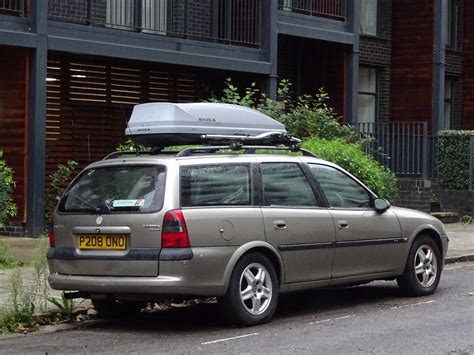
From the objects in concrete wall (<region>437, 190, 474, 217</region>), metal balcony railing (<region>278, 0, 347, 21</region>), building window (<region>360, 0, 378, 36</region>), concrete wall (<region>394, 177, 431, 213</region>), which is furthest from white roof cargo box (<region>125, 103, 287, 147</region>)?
building window (<region>360, 0, 378, 36</region>)

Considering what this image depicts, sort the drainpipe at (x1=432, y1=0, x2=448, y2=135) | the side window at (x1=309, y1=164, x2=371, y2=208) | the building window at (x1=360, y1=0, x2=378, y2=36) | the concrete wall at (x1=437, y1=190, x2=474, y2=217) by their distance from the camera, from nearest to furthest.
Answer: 1. the side window at (x1=309, y1=164, x2=371, y2=208)
2. the concrete wall at (x1=437, y1=190, x2=474, y2=217)
3. the drainpipe at (x1=432, y1=0, x2=448, y2=135)
4. the building window at (x1=360, y1=0, x2=378, y2=36)

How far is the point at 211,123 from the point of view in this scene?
11.0 metres

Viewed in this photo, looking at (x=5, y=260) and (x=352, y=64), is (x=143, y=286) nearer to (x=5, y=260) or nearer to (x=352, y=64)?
(x=5, y=260)

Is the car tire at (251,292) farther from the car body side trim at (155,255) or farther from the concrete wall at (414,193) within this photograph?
the concrete wall at (414,193)

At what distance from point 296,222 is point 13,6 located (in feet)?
28.6

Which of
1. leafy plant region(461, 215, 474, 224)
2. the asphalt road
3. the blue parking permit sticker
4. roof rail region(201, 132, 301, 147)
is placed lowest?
the asphalt road

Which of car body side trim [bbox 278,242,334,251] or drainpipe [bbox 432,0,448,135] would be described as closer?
car body side trim [bbox 278,242,334,251]

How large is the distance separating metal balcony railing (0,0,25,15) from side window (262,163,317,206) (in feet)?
24.5

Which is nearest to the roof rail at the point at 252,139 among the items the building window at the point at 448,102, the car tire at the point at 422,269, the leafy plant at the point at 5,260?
the car tire at the point at 422,269

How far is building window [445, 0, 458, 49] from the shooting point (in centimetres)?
2873

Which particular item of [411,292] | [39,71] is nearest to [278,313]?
[411,292]

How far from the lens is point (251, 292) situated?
9.58m

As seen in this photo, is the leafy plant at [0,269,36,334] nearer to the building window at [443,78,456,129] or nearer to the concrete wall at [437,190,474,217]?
the concrete wall at [437,190,474,217]

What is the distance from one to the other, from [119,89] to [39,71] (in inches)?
110
